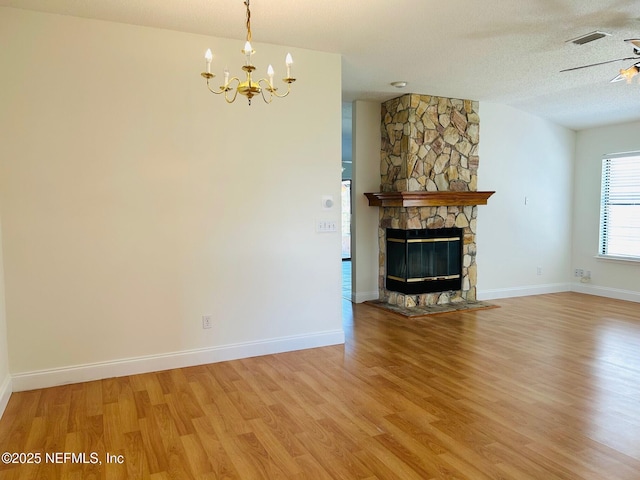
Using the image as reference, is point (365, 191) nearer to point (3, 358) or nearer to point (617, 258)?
point (617, 258)

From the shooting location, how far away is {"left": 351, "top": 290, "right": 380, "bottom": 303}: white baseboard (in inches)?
239

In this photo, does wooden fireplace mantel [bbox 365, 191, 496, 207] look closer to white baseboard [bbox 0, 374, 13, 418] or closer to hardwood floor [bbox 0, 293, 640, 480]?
hardwood floor [bbox 0, 293, 640, 480]

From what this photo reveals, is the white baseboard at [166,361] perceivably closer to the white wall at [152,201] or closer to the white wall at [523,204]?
the white wall at [152,201]

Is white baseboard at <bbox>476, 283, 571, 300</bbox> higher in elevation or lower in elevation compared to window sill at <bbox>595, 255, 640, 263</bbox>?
lower

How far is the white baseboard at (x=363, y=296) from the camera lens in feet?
19.9

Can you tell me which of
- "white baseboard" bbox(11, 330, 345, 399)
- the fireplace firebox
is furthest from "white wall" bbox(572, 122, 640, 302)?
"white baseboard" bbox(11, 330, 345, 399)

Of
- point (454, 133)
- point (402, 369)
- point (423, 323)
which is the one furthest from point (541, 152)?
point (402, 369)

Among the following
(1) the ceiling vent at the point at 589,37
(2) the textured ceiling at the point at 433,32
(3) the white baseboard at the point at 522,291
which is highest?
(2) the textured ceiling at the point at 433,32

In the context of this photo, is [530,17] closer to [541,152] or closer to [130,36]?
[130,36]

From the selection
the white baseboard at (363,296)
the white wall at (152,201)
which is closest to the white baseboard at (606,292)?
the white baseboard at (363,296)

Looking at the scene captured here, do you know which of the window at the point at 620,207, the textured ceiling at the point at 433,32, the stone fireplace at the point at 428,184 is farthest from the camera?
the window at the point at 620,207

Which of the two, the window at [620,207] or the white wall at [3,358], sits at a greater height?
the window at [620,207]

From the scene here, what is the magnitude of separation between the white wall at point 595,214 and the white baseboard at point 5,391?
7.27m

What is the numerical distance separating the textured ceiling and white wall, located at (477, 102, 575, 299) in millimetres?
1188
